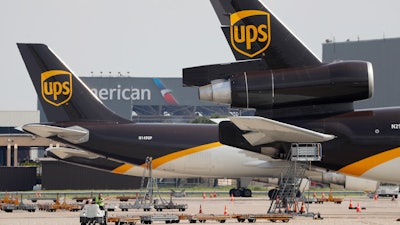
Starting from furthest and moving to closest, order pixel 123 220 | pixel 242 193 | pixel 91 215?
1. pixel 242 193
2. pixel 123 220
3. pixel 91 215

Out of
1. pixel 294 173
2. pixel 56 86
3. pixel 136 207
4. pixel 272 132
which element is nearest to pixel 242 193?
pixel 56 86

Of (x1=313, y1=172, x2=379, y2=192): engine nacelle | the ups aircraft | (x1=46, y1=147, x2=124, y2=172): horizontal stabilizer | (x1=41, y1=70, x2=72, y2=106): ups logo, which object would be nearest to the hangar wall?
(x1=313, y1=172, x2=379, y2=192): engine nacelle

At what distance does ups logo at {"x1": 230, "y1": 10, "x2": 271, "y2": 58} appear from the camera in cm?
4447

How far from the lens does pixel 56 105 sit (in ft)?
233

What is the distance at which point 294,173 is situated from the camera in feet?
155

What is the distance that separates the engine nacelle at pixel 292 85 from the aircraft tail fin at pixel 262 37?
715 mm

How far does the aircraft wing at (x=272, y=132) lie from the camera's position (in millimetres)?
42594

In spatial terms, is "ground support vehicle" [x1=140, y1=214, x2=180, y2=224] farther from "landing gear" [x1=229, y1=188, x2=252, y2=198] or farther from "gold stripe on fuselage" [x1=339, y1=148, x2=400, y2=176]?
"landing gear" [x1=229, y1=188, x2=252, y2=198]

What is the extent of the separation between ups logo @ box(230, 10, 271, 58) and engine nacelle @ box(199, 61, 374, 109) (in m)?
1.50

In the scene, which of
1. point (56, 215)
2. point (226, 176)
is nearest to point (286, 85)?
point (56, 215)

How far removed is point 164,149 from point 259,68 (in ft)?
98.5

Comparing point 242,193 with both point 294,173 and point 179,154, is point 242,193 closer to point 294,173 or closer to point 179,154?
point 179,154

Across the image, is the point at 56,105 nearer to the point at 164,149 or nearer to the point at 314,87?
the point at 164,149

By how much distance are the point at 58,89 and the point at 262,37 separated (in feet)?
95.0
